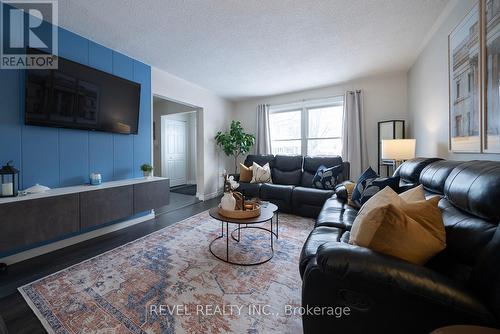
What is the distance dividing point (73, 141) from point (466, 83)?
3.90 meters

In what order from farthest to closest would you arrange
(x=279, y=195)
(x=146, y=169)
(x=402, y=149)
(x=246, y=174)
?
(x=246, y=174) → (x=279, y=195) → (x=146, y=169) → (x=402, y=149)

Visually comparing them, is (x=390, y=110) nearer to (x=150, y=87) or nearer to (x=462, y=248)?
(x=462, y=248)

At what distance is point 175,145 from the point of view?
6.11 meters

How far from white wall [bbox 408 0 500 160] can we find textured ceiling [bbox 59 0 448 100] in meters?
0.18

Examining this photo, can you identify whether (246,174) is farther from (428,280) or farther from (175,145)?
(428,280)

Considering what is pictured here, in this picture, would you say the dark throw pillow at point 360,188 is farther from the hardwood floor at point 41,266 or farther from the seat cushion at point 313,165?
the hardwood floor at point 41,266

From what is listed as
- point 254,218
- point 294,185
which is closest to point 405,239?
point 254,218

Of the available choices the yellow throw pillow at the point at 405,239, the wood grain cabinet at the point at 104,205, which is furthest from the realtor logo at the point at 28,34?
the yellow throw pillow at the point at 405,239

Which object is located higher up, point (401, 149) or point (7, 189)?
point (401, 149)

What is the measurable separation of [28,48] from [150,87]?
140cm

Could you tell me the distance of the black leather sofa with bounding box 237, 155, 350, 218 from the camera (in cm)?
324

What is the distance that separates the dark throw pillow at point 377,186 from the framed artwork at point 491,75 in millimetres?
648

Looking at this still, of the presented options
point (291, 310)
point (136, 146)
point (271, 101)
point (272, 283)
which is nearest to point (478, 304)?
point (291, 310)

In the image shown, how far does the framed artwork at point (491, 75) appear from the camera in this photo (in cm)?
133
